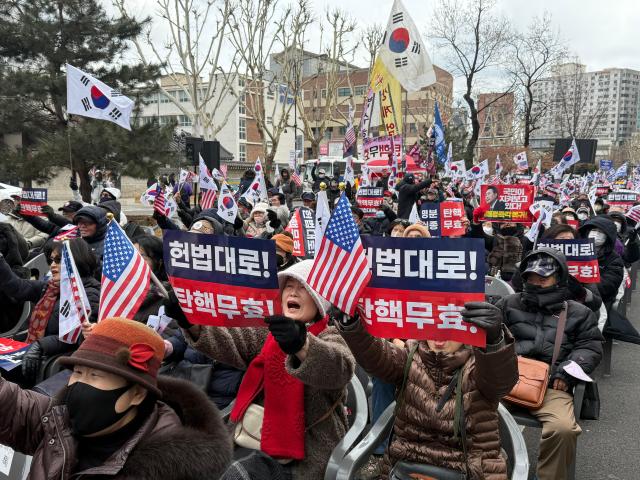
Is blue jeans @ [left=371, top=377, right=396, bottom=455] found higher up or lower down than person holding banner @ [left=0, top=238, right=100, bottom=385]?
lower down

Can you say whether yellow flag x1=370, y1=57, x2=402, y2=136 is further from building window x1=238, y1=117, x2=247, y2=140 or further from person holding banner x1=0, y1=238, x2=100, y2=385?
building window x1=238, y1=117, x2=247, y2=140

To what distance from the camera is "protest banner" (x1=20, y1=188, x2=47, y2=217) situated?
7.91 meters

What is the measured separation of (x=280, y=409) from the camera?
2773mm

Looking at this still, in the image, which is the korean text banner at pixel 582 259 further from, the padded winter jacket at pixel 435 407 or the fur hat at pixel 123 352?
the fur hat at pixel 123 352

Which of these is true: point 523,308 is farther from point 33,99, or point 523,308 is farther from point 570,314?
point 33,99

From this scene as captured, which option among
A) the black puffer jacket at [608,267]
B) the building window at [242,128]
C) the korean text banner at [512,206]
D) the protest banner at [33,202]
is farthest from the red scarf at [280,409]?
the building window at [242,128]

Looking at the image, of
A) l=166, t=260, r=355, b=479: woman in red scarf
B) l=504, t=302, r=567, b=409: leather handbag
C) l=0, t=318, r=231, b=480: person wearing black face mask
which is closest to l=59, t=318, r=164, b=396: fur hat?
l=0, t=318, r=231, b=480: person wearing black face mask

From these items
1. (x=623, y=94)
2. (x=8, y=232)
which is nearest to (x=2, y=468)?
(x=8, y=232)

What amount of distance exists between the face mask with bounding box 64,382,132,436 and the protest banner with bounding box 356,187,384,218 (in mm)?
8192

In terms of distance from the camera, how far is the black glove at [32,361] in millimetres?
3727

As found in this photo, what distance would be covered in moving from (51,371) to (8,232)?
8.89 feet

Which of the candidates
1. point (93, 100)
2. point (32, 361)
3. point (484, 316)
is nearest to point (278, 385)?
point (484, 316)

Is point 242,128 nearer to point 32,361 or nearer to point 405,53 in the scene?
point 405,53

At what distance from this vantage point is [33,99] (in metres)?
15.1
